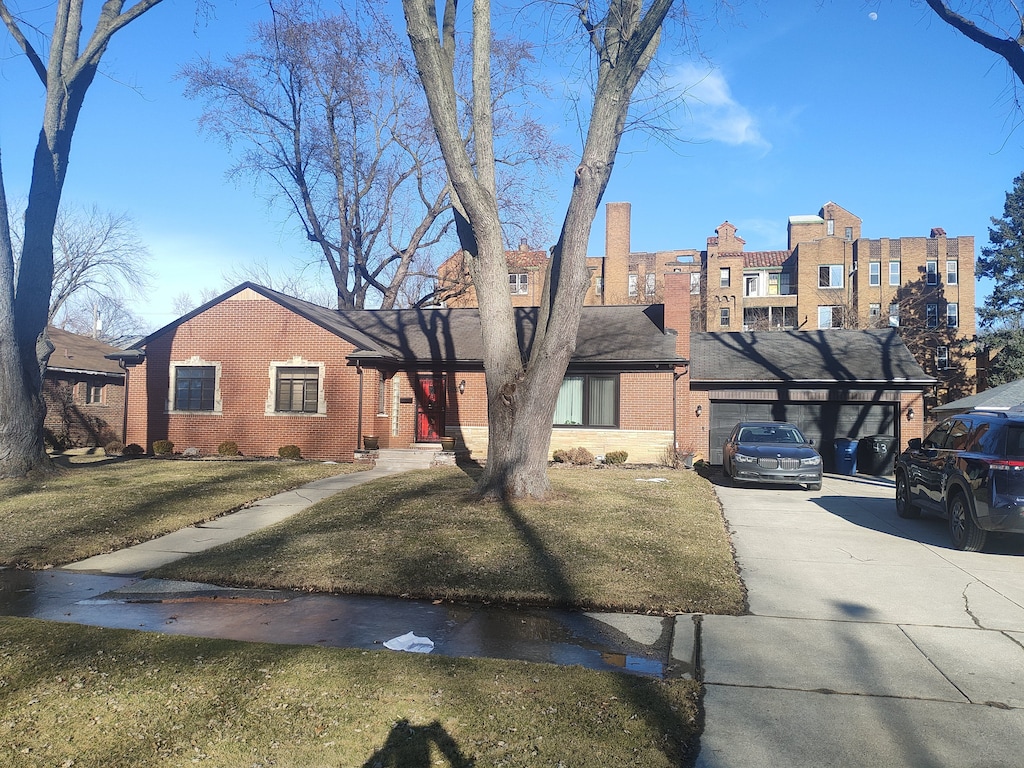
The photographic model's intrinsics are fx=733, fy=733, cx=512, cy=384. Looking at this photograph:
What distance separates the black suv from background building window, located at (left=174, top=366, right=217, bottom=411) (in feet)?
58.7

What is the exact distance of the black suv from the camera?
336 inches

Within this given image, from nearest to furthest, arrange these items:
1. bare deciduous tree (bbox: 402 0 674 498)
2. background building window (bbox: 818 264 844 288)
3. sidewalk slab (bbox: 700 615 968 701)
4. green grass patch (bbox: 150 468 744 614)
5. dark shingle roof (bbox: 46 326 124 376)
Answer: sidewalk slab (bbox: 700 615 968 701) < green grass patch (bbox: 150 468 744 614) < bare deciduous tree (bbox: 402 0 674 498) < dark shingle roof (bbox: 46 326 124 376) < background building window (bbox: 818 264 844 288)

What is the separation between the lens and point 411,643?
5.66m

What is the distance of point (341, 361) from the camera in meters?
20.0

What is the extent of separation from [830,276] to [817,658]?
50.2 meters

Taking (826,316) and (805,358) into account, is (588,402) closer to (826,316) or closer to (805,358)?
(805,358)

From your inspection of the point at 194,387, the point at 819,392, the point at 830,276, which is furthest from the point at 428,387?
the point at 830,276

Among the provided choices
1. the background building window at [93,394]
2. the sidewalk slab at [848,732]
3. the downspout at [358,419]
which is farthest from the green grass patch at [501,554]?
the background building window at [93,394]

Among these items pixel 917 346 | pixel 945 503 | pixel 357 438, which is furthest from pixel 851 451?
pixel 917 346

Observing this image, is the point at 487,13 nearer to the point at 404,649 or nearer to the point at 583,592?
the point at 583,592

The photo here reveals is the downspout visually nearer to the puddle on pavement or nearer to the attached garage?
the attached garage

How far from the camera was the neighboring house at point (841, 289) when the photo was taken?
4550 centimetres

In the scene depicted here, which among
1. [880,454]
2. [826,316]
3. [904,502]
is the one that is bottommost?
[904,502]

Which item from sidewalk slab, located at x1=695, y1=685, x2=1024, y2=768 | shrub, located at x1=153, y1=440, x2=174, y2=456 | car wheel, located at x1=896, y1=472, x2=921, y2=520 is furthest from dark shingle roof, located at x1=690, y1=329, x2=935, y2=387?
sidewalk slab, located at x1=695, y1=685, x2=1024, y2=768
